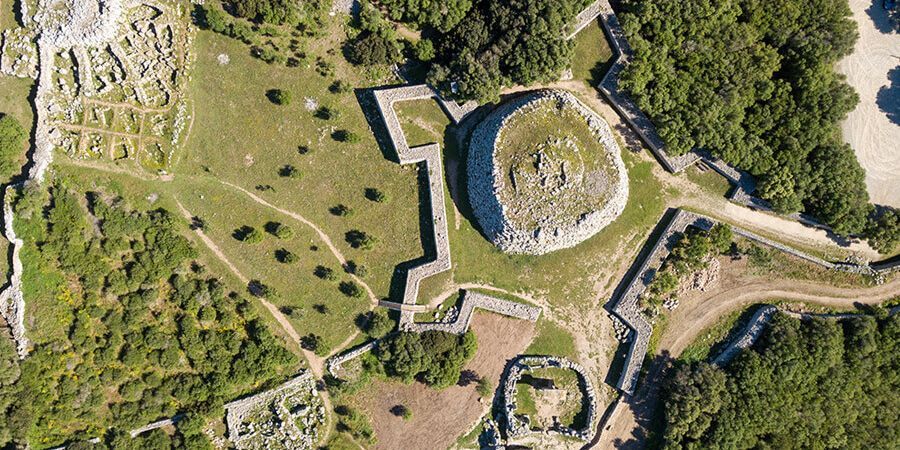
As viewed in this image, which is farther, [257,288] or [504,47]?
[257,288]

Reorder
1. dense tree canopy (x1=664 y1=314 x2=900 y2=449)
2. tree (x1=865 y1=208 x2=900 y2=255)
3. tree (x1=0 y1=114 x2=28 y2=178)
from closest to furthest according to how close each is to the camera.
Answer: dense tree canopy (x1=664 y1=314 x2=900 y2=449) < tree (x1=865 y1=208 x2=900 y2=255) < tree (x1=0 y1=114 x2=28 y2=178)

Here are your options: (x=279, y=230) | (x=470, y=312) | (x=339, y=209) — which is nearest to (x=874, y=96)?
(x=470, y=312)

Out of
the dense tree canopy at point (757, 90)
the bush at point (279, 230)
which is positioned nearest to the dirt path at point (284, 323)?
the bush at point (279, 230)

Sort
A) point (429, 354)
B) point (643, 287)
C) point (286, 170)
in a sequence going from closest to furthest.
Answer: point (429, 354)
point (643, 287)
point (286, 170)

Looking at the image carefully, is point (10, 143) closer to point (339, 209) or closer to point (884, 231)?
point (339, 209)

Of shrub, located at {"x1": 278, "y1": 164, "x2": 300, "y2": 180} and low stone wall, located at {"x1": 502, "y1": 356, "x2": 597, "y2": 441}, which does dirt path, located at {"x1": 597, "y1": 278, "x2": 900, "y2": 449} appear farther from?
shrub, located at {"x1": 278, "y1": 164, "x2": 300, "y2": 180}

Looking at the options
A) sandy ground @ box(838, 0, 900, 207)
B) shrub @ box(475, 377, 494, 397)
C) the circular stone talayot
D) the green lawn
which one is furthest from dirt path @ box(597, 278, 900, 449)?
the green lawn

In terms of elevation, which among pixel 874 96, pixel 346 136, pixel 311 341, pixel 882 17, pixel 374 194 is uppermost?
pixel 882 17
